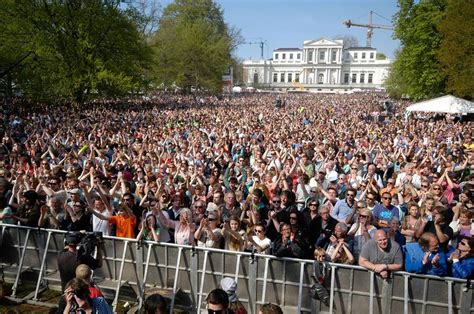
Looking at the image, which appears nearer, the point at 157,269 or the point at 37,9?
the point at 157,269

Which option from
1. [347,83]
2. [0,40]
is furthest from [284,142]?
[347,83]

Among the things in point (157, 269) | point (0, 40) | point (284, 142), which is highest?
point (0, 40)

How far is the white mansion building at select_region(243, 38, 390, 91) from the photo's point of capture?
390 ft

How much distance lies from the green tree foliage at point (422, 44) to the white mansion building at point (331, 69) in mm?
81854

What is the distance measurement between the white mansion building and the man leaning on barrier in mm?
114804

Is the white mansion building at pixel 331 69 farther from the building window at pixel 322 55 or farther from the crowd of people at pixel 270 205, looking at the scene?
the crowd of people at pixel 270 205

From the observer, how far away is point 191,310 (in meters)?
4.99

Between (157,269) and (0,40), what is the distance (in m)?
26.2

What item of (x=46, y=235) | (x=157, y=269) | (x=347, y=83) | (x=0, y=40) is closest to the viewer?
(x=157, y=269)

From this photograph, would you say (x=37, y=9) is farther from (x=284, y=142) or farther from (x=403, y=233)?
(x=403, y=233)

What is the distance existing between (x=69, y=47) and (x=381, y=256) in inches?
1143

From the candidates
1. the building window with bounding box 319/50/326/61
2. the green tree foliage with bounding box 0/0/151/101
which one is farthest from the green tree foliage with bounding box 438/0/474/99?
the building window with bounding box 319/50/326/61

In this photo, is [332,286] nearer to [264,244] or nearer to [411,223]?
[264,244]

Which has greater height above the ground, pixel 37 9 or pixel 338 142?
pixel 37 9
